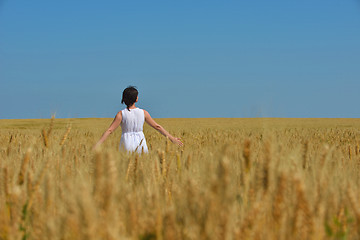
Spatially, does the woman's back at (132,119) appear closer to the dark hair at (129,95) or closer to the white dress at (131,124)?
the white dress at (131,124)

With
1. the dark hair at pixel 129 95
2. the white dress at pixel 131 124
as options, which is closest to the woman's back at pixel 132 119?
the white dress at pixel 131 124

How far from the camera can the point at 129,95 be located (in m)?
5.20

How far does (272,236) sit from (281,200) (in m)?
0.12

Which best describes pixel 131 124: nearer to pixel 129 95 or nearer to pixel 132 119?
pixel 132 119

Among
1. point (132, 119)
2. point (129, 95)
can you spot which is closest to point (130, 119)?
point (132, 119)

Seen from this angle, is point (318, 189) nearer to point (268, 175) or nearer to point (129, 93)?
point (268, 175)

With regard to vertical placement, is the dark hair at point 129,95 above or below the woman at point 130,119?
above

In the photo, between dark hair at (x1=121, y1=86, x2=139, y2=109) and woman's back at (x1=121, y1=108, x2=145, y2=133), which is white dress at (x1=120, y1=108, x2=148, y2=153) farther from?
dark hair at (x1=121, y1=86, x2=139, y2=109)

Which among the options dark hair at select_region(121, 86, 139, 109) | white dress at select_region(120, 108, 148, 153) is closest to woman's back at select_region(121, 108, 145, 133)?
white dress at select_region(120, 108, 148, 153)

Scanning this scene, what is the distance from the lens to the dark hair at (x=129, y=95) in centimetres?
520

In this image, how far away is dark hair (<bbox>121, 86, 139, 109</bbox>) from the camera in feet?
17.1

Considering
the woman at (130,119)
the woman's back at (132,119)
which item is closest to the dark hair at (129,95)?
the woman at (130,119)

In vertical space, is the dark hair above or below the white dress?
above

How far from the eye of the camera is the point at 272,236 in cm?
114
